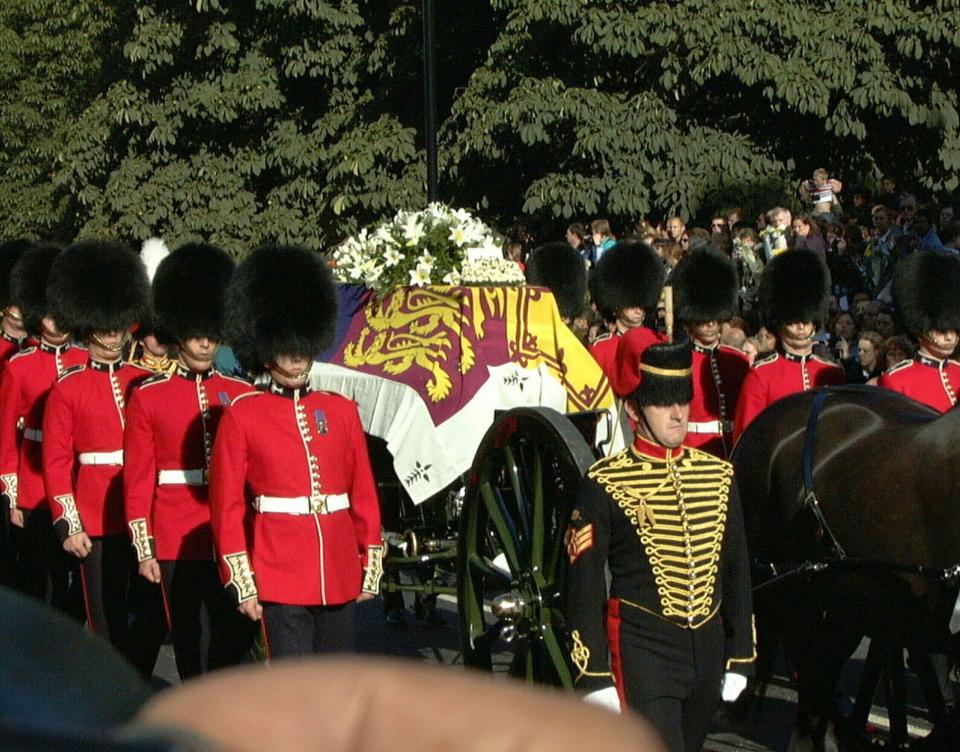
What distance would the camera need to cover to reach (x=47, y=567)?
7742 millimetres

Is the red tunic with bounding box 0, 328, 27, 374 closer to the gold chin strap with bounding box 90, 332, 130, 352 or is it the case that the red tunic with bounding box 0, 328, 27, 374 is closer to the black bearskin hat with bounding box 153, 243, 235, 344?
the gold chin strap with bounding box 90, 332, 130, 352

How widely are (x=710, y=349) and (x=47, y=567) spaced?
10.5 ft

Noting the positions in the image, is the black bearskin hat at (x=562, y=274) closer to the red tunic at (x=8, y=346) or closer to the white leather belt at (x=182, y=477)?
the red tunic at (x=8, y=346)

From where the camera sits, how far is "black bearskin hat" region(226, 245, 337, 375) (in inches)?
225

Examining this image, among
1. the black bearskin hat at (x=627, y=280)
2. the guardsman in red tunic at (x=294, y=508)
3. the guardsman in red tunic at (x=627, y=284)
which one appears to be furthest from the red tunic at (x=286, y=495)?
the black bearskin hat at (x=627, y=280)

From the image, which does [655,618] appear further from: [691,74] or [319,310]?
[691,74]

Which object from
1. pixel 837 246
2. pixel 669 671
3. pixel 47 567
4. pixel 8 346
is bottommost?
pixel 47 567


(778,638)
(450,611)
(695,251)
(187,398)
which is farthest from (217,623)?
(695,251)

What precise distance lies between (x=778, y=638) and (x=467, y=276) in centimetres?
220

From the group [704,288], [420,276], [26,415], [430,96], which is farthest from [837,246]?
[26,415]

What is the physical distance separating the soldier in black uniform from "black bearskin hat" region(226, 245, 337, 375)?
4.90 feet

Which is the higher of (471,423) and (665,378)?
(665,378)

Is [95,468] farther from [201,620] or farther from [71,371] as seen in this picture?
[201,620]

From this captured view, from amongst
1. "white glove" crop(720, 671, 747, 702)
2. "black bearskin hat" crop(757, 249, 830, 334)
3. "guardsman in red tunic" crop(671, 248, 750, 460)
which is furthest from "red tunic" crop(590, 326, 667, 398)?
"white glove" crop(720, 671, 747, 702)
